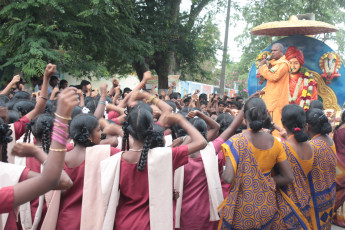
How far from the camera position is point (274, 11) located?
1858cm

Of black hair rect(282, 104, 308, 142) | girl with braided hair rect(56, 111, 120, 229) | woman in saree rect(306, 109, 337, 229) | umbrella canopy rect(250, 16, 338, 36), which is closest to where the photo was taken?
girl with braided hair rect(56, 111, 120, 229)

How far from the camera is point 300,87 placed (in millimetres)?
10031

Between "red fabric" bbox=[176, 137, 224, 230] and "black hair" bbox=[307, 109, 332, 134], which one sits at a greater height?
"black hair" bbox=[307, 109, 332, 134]

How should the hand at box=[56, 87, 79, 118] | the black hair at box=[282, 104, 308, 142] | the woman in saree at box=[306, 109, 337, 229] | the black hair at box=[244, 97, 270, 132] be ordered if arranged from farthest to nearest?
the woman in saree at box=[306, 109, 337, 229] < the black hair at box=[282, 104, 308, 142] < the black hair at box=[244, 97, 270, 132] < the hand at box=[56, 87, 79, 118]

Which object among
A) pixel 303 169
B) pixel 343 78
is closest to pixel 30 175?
pixel 303 169

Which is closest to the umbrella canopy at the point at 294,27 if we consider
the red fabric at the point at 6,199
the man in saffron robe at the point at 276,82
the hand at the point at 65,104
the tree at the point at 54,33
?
the man in saffron robe at the point at 276,82

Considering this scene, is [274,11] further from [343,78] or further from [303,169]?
[303,169]

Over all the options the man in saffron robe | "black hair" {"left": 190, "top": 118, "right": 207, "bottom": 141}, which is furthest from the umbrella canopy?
"black hair" {"left": 190, "top": 118, "right": 207, "bottom": 141}

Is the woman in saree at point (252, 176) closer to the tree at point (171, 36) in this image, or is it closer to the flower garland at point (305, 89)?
the flower garland at point (305, 89)

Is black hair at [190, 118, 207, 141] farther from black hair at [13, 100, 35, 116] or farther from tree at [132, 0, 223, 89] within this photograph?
tree at [132, 0, 223, 89]

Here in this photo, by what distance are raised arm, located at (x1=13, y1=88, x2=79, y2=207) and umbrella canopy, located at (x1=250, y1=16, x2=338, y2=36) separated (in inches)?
338

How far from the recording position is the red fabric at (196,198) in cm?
380

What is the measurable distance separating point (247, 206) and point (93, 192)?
1293 mm

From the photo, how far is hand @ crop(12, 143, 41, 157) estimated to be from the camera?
2139mm
